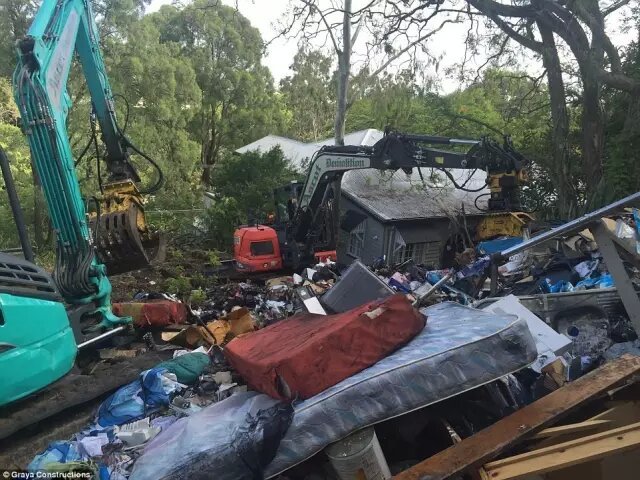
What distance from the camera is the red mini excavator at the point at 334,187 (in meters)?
10.4

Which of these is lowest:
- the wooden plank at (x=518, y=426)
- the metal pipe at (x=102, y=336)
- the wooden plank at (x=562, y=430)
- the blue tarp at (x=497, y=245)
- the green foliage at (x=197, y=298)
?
the blue tarp at (x=497, y=245)

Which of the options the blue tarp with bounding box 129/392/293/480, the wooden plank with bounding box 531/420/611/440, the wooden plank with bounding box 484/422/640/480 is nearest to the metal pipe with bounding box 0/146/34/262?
the blue tarp with bounding box 129/392/293/480

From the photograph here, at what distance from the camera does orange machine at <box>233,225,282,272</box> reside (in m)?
10.8

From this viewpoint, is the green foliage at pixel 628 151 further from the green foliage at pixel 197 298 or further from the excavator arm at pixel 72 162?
the excavator arm at pixel 72 162

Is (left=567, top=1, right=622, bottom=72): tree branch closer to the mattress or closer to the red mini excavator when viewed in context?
the red mini excavator

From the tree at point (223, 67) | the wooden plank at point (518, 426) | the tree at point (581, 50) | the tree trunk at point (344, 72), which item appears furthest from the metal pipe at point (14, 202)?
the tree at point (223, 67)

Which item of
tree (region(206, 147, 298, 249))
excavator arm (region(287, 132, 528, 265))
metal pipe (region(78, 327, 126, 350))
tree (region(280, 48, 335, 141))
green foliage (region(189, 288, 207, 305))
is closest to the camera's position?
metal pipe (region(78, 327, 126, 350))

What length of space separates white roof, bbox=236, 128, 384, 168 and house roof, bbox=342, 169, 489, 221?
6.37 ft

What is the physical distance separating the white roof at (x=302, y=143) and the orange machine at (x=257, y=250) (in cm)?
763

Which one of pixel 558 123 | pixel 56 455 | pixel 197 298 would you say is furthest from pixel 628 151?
pixel 56 455

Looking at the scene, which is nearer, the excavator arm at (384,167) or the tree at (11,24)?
the excavator arm at (384,167)

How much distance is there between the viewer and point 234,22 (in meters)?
25.7

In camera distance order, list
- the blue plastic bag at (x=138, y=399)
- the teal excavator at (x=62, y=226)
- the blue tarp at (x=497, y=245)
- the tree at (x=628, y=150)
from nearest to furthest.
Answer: the teal excavator at (x=62, y=226), the blue plastic bag at (x=138, y=399), the blue tarp at (x=497, y=245), the tree at (x=628, y=150)

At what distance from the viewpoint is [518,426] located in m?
2.68
